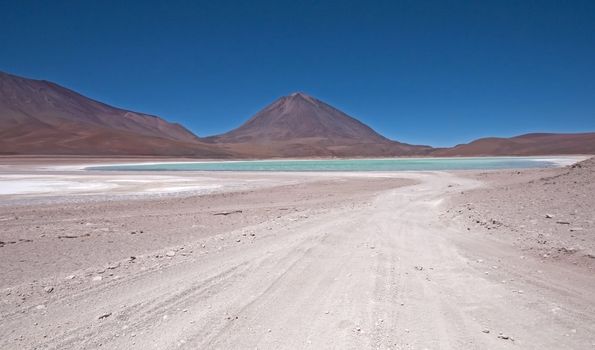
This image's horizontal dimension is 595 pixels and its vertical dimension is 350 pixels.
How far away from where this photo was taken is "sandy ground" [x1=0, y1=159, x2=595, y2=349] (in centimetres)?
358

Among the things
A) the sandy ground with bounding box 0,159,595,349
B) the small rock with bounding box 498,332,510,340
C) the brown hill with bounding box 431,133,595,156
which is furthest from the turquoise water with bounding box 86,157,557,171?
the brown hill with bounding box 431,133,595,156

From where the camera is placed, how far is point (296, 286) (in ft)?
16.2

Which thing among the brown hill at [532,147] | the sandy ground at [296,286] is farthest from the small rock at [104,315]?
the brown hill at [532,147]

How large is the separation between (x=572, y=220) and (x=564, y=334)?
20.1ft

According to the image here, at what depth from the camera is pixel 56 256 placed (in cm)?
689

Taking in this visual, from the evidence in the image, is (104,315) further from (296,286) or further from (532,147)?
(532,147)

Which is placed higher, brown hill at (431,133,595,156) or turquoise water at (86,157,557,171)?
brown hill at (431,133,595,156)

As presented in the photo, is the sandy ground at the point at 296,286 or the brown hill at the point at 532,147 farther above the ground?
the brown hill at the point at 532,147

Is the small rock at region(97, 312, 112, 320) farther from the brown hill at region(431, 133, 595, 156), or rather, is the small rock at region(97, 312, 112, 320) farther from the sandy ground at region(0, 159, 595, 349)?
the brown hill at region(431, 133, 595, 156)

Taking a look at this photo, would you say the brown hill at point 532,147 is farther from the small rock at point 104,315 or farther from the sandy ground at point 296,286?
the small rock at point 104,315

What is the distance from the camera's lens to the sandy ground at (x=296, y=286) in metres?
3.58

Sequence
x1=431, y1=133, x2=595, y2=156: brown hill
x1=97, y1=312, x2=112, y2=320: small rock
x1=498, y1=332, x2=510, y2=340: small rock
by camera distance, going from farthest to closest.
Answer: x1=431, y1=133, x2=595, y2=156: brown hill < x1=97, y1=312, x2=112, y2=320: small rock < x1=498, y1=332, x2=510, y2=340: small rock

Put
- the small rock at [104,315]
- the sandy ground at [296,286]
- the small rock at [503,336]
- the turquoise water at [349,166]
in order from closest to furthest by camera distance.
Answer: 1. the small rock at [503,336]
2. the sandy ground at [296,286]
3. the small rock at [104,315]
4. the turquoise water at [349,166]

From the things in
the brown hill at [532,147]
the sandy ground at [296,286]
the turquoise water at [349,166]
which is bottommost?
the sandy ground at [296,286]
